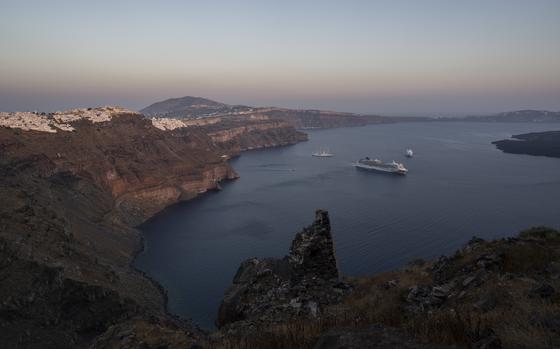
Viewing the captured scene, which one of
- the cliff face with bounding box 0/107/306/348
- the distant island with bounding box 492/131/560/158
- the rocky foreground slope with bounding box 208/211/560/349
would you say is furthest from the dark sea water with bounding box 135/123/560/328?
the rocky foreground slope with bounding box 208/211/560/349

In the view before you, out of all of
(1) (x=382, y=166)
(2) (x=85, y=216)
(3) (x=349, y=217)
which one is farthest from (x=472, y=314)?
(1) (x=382, y=166)

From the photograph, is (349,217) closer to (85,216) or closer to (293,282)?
(85,216)

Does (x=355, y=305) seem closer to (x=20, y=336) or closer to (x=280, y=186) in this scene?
(x=20, y=336)

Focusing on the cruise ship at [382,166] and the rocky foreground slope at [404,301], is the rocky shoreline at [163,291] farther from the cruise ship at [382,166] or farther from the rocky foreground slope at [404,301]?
the cruise ship at [382,166]

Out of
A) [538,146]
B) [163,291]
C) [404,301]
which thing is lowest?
[163,291]

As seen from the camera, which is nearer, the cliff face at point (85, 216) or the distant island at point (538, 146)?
the cliff face at point (85, 216)

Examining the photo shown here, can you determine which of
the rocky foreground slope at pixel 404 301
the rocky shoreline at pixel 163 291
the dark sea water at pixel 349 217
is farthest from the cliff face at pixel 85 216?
the dark sea water at pixel 349 217

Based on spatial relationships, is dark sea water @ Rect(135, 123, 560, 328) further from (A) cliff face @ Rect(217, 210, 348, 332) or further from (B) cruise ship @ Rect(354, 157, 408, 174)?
(A) cliff face @ Rect(217, 210, 348, 332)
